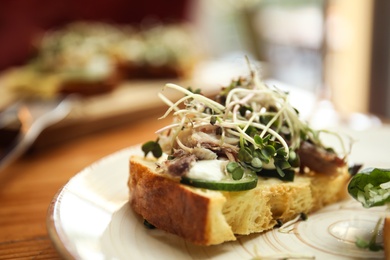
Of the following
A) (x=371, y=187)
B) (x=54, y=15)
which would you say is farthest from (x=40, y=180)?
(x=54, y=15)

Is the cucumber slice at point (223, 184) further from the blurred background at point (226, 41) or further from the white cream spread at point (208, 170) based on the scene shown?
the blurred background at point (226, 41)

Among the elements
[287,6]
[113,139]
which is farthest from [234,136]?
[287,6]

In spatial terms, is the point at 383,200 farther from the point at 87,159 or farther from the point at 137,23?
the point at 137,23

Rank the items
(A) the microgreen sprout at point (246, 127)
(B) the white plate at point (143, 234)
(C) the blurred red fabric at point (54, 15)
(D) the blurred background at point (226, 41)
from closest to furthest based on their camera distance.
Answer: (B) the white plate at point (143, 234)
(A) the microgreen sprout at point (246, 127)
(D) the blurred background at point (226, 41)
(C) the blurred red fabric at point (54, 15)

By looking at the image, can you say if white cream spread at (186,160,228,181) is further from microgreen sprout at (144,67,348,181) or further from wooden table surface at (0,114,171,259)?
wooden table surface at (0,114,171,259)

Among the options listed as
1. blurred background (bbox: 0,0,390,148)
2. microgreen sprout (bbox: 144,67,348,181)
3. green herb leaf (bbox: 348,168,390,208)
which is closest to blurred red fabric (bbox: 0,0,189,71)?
blurred background (bbox: 0,0,390,148)

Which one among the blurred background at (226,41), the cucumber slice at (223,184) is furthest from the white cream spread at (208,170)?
the blurred background at (226,41)

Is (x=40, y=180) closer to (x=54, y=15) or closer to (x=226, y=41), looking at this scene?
(x=54, y=15)
